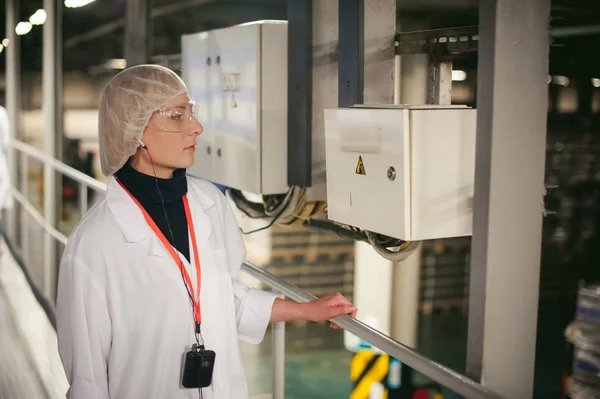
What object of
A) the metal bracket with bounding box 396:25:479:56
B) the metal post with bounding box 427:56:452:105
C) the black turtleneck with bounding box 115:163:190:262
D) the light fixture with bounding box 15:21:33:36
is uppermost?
the light fixture with bounding box 15:21:33:36

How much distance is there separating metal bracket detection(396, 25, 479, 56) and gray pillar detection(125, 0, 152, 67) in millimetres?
1908

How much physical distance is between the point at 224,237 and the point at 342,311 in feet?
1.33

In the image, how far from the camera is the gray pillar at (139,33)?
3.98 m

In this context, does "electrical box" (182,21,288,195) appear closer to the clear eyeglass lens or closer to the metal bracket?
the metal bracket

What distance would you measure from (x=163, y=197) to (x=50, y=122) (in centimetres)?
396

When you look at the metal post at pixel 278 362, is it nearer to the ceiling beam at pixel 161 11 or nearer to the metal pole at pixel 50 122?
the metal pole at pixel 50 122

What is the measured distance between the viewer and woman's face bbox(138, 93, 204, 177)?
1.93 m

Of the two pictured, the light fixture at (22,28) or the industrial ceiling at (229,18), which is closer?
the industrial ceiling at (229,18)

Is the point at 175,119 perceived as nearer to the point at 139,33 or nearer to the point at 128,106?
the point at 128,106

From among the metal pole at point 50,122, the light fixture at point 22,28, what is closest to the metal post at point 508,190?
the metal pole at point 50,122

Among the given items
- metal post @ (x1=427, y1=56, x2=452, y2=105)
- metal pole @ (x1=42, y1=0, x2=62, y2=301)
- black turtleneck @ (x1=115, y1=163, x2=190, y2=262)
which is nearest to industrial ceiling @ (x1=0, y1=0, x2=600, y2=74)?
metal pole @ (x1=42, y1=0, x2=62, y2=301)

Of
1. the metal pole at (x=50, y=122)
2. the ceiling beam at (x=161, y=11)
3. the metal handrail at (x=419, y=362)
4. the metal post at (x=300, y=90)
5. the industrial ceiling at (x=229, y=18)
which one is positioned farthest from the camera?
the ceiling beam at (x=161, y=11)

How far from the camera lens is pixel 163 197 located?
1.92 m

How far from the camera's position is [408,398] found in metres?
5.63
